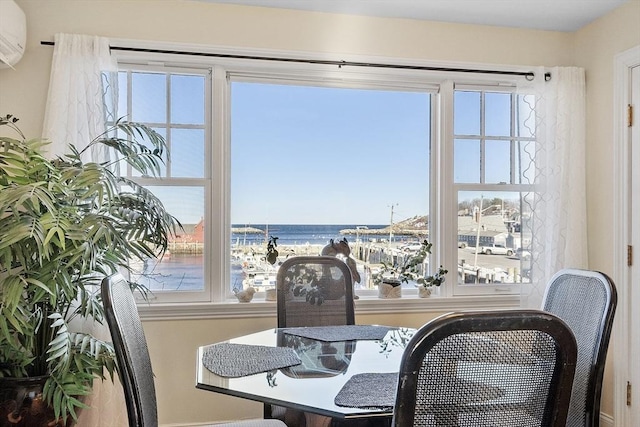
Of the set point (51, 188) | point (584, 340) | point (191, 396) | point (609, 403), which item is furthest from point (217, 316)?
point (609, 403)

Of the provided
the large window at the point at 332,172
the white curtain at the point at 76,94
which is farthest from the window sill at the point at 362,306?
the white curtain at the point at 76,94

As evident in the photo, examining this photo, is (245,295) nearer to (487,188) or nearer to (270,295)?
(270,295)

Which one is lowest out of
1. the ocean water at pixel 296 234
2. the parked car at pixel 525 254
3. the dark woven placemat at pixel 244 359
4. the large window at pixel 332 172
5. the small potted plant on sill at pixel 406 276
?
the dark woven placemat at pixel 244 359

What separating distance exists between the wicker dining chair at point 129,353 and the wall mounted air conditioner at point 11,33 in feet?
5.20

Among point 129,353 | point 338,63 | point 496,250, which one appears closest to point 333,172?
point 338,63

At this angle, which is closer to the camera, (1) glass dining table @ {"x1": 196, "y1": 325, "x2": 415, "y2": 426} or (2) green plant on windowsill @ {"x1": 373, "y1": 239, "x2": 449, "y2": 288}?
(1) glass dining table @ {"x1": 196, "y1": 325, "x2": 415, "y2": 426}

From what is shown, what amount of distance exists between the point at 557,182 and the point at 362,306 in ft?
4.83

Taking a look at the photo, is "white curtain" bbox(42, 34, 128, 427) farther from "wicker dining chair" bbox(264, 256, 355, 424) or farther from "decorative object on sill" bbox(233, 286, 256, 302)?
"wicker dining chair" bbox(264, 256, 355, 424)

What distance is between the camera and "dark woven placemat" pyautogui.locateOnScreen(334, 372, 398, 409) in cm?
128

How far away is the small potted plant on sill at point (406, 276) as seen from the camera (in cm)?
302

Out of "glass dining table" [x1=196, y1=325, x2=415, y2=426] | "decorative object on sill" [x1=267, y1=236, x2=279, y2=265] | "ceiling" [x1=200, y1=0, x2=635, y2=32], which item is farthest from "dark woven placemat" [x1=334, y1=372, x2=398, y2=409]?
"ceiling" [x1=200, y1=0, x2=635, y2=32]

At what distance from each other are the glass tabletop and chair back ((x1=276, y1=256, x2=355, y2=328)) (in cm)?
28

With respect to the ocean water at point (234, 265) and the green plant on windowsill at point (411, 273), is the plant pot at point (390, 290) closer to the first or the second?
the green plant on windowsill at point (411, 273)

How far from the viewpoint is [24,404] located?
191 cm
